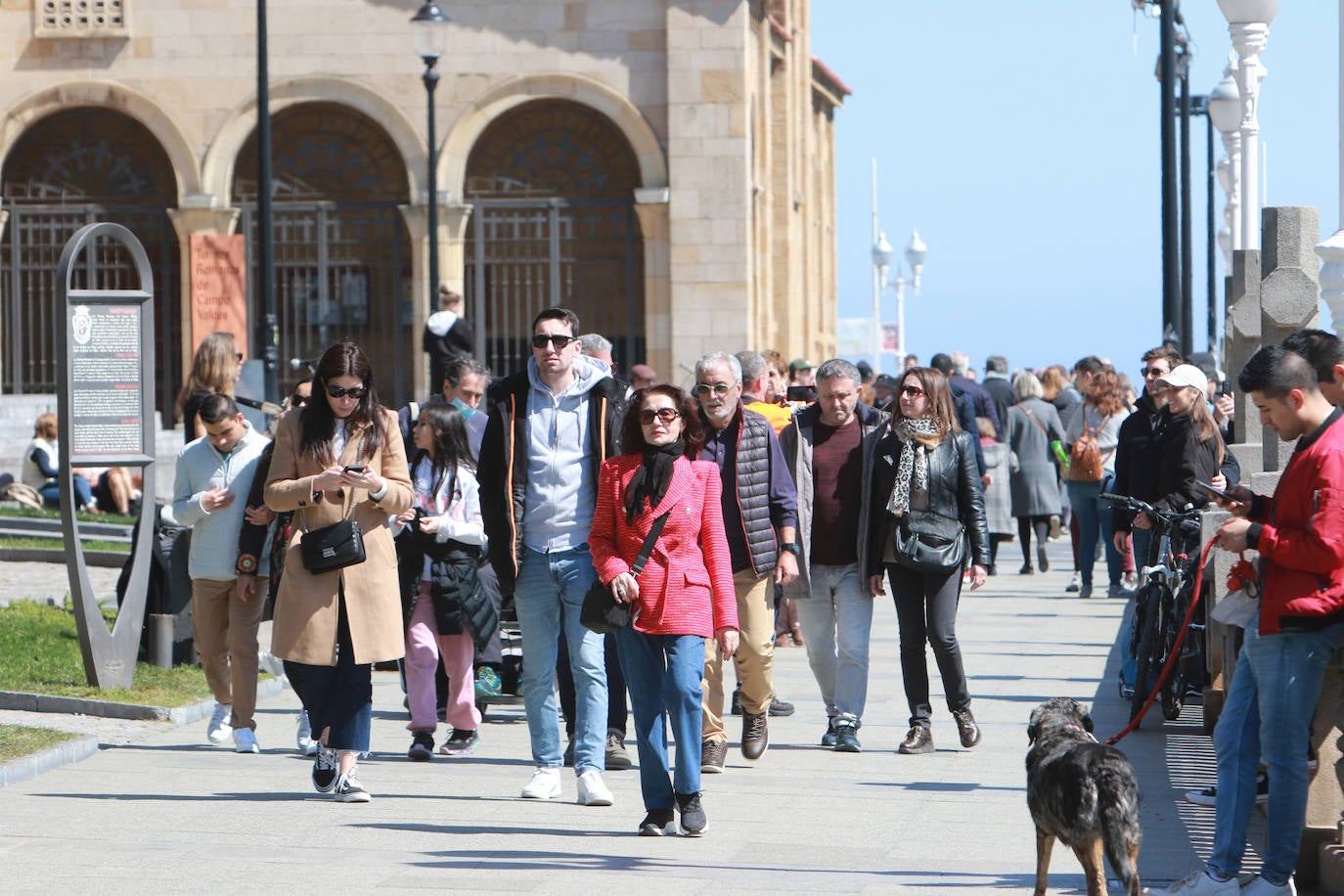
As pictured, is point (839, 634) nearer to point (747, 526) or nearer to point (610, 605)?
point (747, 526)

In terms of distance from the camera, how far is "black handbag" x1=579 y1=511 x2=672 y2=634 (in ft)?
25.5

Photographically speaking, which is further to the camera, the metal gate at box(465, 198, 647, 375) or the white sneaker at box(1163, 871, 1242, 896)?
the metal gate at box(465, 198, 647, 375)

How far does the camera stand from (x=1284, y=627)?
250 inches

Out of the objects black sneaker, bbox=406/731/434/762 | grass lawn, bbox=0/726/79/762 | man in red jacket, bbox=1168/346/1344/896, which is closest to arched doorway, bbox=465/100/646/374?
black sneaker, bbox=406/731/434/762

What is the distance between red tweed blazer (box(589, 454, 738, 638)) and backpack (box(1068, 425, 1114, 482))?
32.9 feet

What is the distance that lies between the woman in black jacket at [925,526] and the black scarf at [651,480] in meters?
2.39

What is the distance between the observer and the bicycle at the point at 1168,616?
1072 cm

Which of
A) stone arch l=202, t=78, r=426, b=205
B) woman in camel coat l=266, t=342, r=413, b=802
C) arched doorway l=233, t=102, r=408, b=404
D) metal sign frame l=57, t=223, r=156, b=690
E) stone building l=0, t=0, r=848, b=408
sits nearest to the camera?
woman in camel coat l=266, t=342, r=413, b=802

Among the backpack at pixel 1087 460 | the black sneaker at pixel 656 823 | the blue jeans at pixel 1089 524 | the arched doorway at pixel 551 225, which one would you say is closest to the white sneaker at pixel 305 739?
the black sneaker at pixel 656 823

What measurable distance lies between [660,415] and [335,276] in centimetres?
2323

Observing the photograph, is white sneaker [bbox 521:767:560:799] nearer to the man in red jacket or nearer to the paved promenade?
the paved promenade

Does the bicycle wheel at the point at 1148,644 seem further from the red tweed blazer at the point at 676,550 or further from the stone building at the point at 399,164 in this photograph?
the stone building at the point at 399,164

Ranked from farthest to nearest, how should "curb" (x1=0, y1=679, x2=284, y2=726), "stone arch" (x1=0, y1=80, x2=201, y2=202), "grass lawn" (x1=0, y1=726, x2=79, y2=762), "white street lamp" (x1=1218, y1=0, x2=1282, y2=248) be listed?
"stone arch" (x1=0, y1=80, x2=201, y2=202) → "white street lamp" (x1=1218, y1=0, x2=1282, y2=248) → "curb" (x1=0, y1=679, x2=284, y2=726) → "grass lawn" (x1=0, y1=726, x2=79, y2=762)

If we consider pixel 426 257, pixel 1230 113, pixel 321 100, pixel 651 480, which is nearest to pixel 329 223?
pixel 426 257
